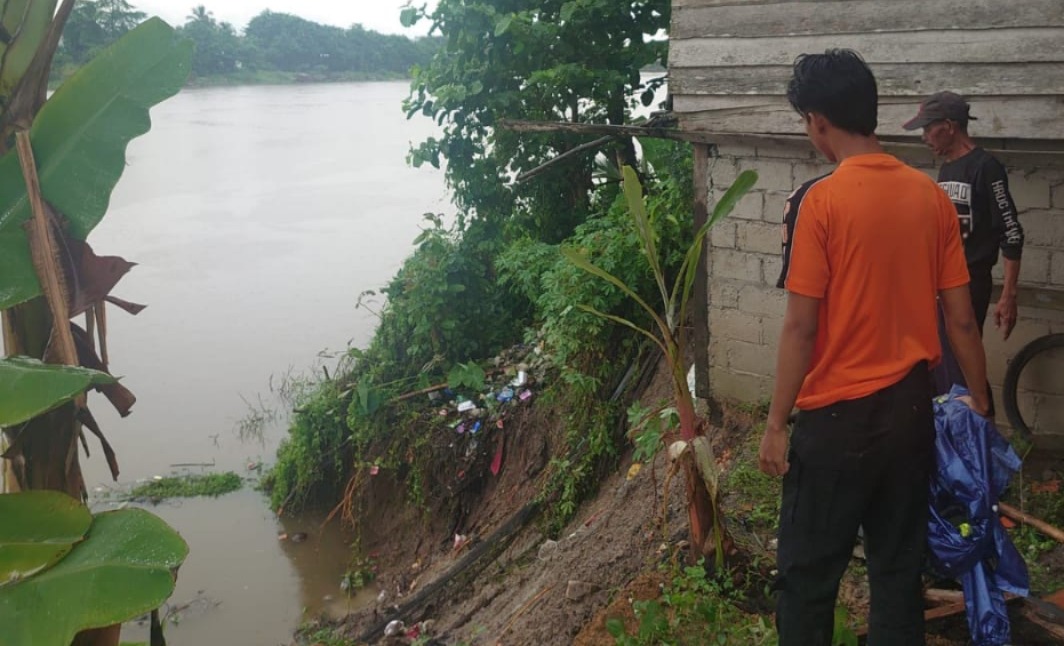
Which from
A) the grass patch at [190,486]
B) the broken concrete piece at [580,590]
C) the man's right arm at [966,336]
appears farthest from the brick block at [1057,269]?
the grass patch at [190,486]

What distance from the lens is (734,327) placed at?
5031 millimetres

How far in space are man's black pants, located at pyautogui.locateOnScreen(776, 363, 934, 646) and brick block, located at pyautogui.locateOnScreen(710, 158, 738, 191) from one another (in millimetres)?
2728

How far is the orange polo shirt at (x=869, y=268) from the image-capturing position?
2100 mm

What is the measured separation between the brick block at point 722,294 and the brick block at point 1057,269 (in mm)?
1506

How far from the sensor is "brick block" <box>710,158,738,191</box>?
479cm

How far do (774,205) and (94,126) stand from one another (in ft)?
11.4

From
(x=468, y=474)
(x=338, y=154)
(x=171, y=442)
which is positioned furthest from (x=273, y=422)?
(x=338, y=154)

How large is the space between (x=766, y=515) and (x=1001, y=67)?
218cm

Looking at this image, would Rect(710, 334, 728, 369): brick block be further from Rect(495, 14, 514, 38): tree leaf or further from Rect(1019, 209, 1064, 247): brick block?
Rect(495, 14, 514, 38): tree leaf

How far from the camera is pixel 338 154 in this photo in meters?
26.6

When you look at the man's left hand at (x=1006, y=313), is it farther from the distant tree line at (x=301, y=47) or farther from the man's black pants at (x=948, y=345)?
the distant tree line at (x=301, y=47)

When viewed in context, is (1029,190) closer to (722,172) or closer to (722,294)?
(722,172)

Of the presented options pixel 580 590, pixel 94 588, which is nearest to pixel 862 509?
pixel 94 588

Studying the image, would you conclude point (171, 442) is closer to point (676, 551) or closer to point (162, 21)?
point (676, 551)
